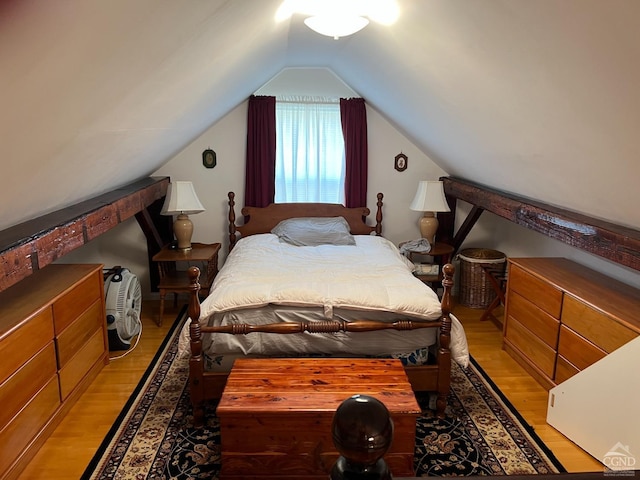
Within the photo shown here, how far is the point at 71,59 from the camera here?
1.40 metres

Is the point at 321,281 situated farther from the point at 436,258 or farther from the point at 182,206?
the point at 436,258

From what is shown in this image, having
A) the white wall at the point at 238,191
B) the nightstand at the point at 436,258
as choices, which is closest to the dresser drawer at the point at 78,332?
the white wall at the point at 238,191

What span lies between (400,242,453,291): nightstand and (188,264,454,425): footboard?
5.49 ft

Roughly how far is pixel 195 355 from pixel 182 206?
183 centimetres

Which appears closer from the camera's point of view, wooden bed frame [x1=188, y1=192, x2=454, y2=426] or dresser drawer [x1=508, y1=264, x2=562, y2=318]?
wooden bed frame [x1=188, y1=192, x2=454, y2=426]

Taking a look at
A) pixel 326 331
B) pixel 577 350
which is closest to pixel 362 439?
pixel 326 331

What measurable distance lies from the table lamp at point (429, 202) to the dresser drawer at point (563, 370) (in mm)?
1821

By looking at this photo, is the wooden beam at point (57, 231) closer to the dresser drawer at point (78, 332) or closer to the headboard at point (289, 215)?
the dresser drawer at point (78, 332)

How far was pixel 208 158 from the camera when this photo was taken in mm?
4637

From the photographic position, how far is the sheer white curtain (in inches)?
183

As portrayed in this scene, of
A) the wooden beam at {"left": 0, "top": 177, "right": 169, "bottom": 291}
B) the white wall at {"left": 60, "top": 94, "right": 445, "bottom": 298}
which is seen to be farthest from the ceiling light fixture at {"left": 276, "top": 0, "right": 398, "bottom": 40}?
the white wall at {"left": 60, "top": 94, "right": 445, "bottom": 298}

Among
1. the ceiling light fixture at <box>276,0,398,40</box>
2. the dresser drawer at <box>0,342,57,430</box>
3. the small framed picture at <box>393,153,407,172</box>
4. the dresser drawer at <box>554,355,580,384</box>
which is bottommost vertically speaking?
the dresser drawer at <box>554,355,580,384</box>

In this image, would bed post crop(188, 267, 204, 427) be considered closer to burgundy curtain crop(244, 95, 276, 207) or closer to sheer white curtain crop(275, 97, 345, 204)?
burgundy curtain crop(244, 95, 276, 207)

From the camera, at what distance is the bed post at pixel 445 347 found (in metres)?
2.71
